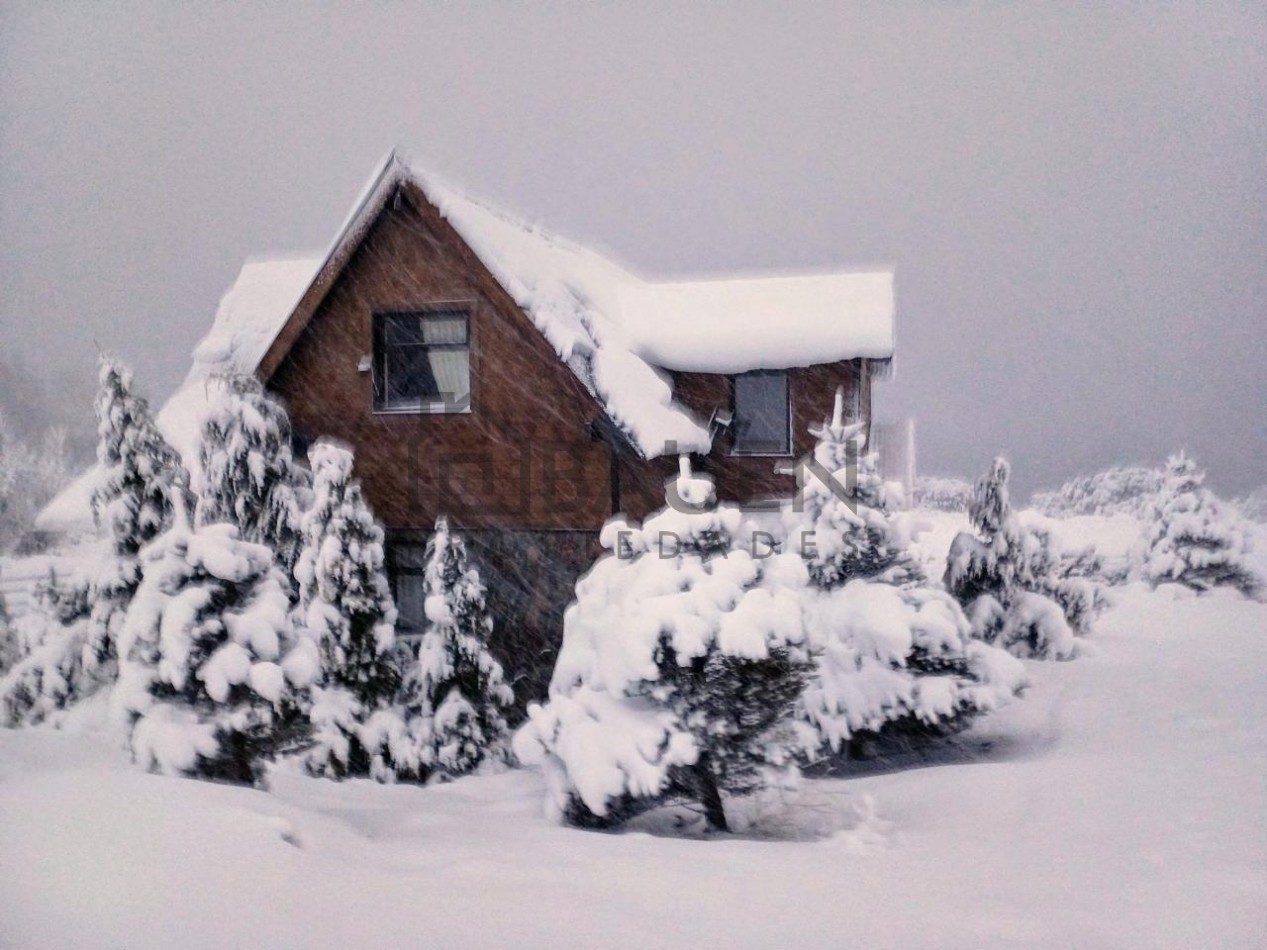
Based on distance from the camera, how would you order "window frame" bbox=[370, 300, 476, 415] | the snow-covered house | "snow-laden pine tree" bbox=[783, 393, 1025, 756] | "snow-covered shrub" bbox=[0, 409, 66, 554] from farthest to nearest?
1. "window frame" bbox=[370, 300, 476, 415]
2. the snow-covered house
3. "snow-covered shrub" bbox=[0, 409, 66, 554]
4. "snow-laden pine tree" bbox=[783, 393, 1025, 756]

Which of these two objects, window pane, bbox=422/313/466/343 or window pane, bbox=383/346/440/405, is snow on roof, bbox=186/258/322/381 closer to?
window pane, bbox=383/346/440/405

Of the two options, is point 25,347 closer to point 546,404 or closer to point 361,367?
point 361,367

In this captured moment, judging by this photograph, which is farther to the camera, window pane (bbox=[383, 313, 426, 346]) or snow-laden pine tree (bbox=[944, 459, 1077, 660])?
snow-laden pine tree (bbox=[944, 459, 1077, 660])

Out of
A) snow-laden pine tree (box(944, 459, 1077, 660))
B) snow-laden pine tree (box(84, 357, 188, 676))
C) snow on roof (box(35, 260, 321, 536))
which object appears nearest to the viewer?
snow-laden pine tree (box(84, 357, 188, 676))

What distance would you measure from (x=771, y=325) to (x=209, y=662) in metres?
6.28

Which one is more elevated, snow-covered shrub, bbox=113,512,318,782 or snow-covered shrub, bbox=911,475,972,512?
snow-covered shrub, bbox=911,475,972,512

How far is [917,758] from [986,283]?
14.6 ft

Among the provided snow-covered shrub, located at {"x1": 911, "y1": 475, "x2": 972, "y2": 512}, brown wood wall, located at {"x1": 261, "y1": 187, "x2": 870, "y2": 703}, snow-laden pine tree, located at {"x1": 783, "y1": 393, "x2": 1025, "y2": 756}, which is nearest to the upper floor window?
brown wood wall, located at {"x1": 261, "y1": 187, "x2": 870, "y2": 703}

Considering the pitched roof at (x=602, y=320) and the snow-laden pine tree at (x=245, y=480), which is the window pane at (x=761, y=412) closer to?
the pitched roof at (x=602, y=320)

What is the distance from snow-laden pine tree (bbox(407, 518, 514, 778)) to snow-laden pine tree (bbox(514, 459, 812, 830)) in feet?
6.21

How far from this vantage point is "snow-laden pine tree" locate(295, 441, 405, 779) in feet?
19.0

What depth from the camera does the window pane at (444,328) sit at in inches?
288

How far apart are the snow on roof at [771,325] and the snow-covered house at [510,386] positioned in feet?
0.08

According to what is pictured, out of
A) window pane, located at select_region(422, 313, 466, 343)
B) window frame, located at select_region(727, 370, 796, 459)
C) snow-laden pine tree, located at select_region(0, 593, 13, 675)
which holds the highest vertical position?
window pane, located at select_region(422, 313, 466, 343)
